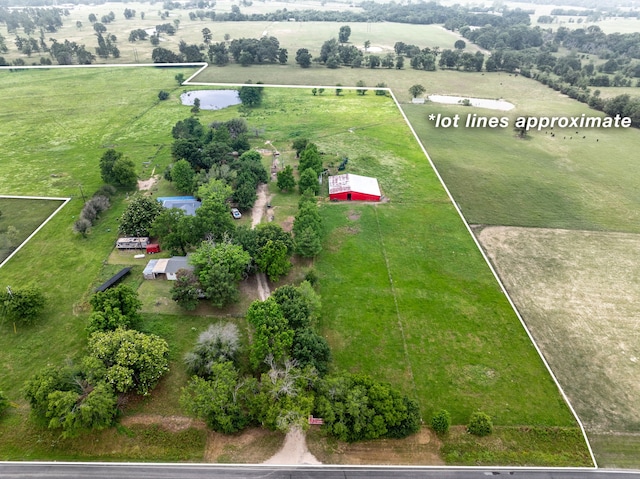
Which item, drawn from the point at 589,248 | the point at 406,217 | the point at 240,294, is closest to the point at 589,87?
the point at 589,248

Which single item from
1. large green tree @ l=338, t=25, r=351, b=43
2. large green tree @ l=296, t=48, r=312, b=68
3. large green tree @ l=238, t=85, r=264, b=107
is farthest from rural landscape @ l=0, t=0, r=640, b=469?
large green tree @ l=338, t=25, r=351, b=43

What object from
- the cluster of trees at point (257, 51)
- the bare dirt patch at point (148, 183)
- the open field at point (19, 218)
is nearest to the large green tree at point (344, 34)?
the cluster of trees at point (257, 51)

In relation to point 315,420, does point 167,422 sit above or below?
below

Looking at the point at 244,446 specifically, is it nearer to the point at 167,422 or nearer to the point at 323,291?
the point at 167,422

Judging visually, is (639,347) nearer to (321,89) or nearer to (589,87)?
(321,89)

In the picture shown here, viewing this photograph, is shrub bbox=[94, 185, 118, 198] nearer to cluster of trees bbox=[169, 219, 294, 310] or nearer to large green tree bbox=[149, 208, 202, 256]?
large green tree bbox=[149, 208, 202, 256]

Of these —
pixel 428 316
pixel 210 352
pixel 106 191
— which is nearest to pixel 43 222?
pixel 106 191

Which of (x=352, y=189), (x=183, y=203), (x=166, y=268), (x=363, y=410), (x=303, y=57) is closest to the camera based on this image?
(x=363, y=410)

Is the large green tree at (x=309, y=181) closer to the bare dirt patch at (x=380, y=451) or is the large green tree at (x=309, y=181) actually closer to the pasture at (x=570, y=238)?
the pasture at (x=570, y=238)
